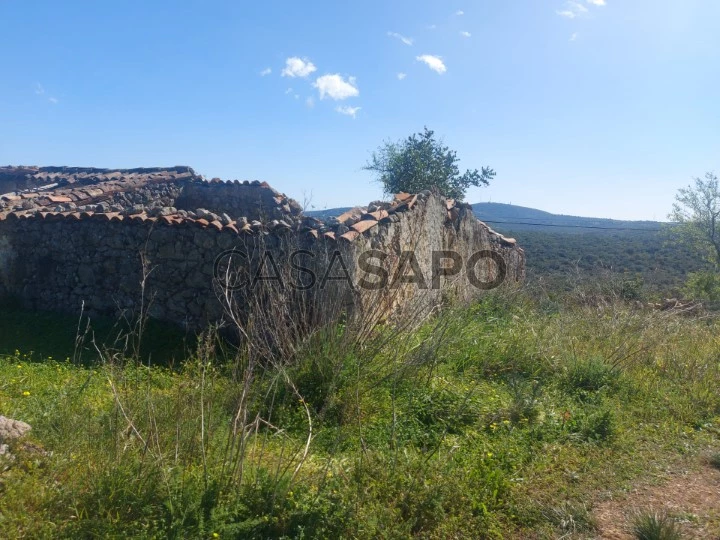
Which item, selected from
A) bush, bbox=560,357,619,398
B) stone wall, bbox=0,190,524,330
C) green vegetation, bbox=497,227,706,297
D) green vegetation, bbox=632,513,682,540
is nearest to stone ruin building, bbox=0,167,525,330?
stone wall, bbox=0,190,524,330

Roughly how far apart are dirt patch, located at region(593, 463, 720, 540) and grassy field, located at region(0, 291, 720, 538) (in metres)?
A: 0.11

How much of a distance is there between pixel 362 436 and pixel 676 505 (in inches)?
84.7

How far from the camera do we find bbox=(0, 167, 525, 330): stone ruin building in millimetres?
6199

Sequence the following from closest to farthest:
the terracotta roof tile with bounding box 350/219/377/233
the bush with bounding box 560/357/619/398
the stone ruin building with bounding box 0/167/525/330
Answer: the bush with bounding box 560/357/619/398, the stone ruin building with bounding box 0/167/525/330, the terracotta roof tile with bounding box 350/219/377/233

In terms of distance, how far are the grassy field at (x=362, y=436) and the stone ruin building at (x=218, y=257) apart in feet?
2.73

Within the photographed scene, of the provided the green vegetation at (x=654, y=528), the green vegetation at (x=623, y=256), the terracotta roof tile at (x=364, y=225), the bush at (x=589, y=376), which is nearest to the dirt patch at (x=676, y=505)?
the green vegetation at (x=654, y=528)

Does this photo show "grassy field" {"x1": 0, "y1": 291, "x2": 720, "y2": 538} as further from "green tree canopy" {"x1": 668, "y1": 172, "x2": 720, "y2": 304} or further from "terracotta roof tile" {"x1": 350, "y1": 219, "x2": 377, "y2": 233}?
"green tree canopy" {"x1": 668, "y1": 172, "x2": 720, "y2": 304}

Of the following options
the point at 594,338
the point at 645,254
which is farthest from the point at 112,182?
the point at 645,254

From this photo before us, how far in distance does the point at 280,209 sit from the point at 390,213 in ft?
14.0

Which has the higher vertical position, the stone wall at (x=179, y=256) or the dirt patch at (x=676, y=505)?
the stone wall at (x=179, y=256)

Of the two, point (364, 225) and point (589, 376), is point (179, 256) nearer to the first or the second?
point (364, 225)

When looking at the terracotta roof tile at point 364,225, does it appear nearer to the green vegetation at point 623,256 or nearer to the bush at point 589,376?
the bush at point 589,376

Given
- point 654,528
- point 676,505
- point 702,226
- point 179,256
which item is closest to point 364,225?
point 179,256

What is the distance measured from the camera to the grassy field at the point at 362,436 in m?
3.14
